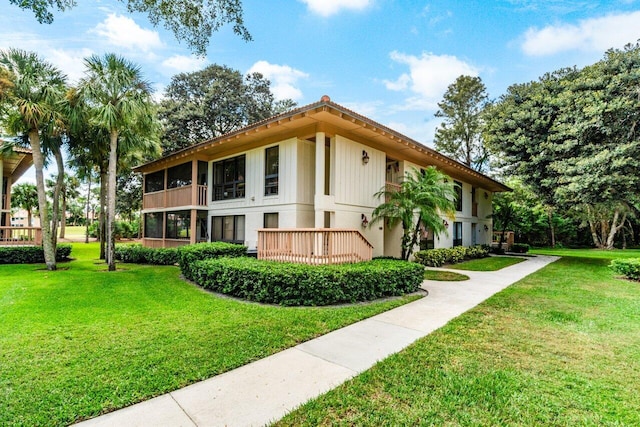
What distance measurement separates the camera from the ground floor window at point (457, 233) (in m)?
17.5

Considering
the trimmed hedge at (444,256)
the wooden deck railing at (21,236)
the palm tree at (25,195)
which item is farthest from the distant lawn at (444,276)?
the palm tree at (25,195)

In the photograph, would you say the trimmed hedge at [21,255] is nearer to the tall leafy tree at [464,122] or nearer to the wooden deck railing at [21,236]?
the wooden deck railing at [21,236]

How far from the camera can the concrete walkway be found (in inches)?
106

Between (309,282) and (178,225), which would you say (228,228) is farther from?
(309,282)

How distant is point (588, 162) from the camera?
472 inches

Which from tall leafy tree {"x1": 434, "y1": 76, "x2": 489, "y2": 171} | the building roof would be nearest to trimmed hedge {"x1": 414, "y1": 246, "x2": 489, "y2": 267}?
the building roof

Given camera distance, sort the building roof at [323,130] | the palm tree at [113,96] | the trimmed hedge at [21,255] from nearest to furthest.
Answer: the building roof at [323,130] → the palm tree at [113,96] → the trimmed hedge at [21,255]

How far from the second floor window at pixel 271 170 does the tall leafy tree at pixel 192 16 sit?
602cm

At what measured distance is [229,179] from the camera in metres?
13.5

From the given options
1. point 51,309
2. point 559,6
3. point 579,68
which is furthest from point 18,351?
point 579,68

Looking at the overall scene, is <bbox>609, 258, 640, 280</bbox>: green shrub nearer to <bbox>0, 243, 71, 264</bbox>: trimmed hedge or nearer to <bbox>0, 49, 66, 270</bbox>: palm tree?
<bbox>0, 49, 66, 270</bbox>: palm tree

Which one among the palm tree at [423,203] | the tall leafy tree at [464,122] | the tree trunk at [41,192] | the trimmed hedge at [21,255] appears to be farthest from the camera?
the tall leafy tree at [464,122]

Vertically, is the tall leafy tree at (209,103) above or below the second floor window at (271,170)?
above

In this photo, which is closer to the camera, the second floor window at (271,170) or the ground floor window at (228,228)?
the second floor window at (271,170)
